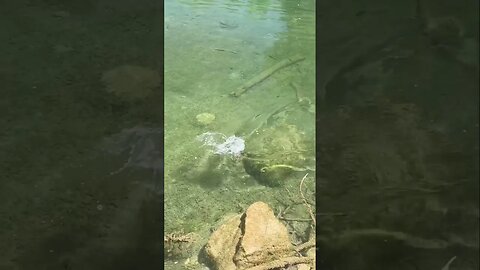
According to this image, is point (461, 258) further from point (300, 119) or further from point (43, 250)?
point (43, 250)

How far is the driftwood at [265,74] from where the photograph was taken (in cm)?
142

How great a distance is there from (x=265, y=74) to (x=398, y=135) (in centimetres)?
37

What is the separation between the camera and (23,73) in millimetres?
1370

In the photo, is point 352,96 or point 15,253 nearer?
point 15,253

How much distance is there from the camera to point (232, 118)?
1415 mm

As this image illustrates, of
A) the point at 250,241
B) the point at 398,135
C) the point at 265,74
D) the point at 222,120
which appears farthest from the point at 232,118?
the point at 398,135

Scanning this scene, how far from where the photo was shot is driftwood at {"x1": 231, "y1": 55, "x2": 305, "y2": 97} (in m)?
1.42

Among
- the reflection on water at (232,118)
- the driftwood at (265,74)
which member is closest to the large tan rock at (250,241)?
the reflection on water at (232,118)

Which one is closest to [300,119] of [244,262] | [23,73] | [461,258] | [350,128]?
[350,128]

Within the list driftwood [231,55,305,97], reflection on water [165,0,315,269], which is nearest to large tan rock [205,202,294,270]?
reflection on water [165,0,315,269]

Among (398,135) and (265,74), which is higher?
(265,74)

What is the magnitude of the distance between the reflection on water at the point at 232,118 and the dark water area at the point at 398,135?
0.20ft

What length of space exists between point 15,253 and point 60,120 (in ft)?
1.08

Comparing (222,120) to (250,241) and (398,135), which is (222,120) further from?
(398,135)
